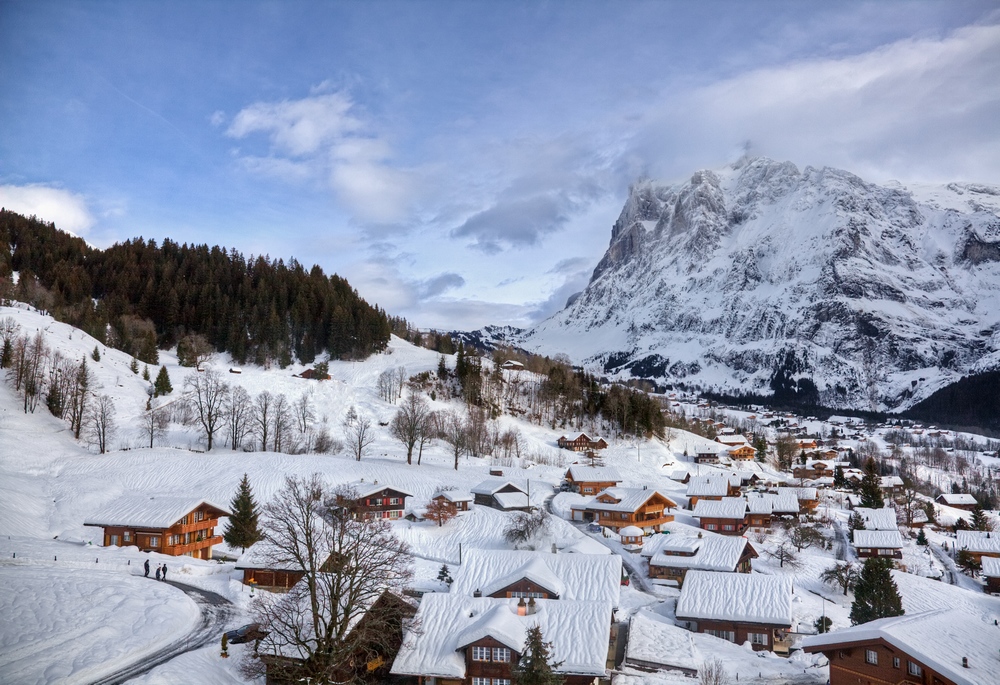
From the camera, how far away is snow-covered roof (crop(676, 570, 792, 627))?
38094 millimetres

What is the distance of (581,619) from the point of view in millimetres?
29875

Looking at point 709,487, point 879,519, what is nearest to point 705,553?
point 709,487

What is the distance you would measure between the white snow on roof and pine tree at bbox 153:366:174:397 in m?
63.4

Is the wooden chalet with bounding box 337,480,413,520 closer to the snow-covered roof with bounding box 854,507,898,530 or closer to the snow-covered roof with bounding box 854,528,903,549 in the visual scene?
the snow-covered roof with bounding box 854,528,903,549

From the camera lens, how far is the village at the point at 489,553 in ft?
83.0

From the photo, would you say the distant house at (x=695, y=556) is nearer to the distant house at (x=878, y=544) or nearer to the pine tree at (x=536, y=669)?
the distant house at (x=878, y=544)

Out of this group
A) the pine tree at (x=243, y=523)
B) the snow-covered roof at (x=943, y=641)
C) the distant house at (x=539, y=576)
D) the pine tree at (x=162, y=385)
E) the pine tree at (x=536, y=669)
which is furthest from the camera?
the pine tree at (x=162, y=385)

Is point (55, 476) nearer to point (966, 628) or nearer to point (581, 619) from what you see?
point (581, 619)

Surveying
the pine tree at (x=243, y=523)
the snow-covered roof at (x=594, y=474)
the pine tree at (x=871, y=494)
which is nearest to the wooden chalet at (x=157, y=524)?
the pine tree at (x=243, y=523)

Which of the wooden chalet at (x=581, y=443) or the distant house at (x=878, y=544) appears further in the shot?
the wooden chalet at (x=581, y=443)

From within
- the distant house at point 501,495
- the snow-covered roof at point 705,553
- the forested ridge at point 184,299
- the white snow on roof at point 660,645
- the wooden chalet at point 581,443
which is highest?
the forested ridge at point 184,299

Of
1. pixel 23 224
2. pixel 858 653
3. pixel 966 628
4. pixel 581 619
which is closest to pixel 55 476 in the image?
pixel 581 619

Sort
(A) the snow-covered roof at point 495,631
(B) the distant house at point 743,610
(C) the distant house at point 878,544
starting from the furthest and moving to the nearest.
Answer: (C) the distant house at point 878,544 < (B) the distant house at point 743,610 < (A) the snow-covered roof at point 495,631

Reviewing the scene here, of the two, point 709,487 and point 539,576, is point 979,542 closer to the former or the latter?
point 709,487
